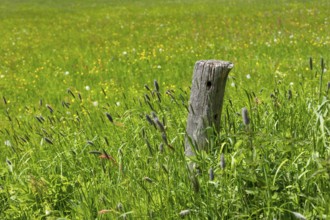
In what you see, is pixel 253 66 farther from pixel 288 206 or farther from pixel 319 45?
pixel 288 206

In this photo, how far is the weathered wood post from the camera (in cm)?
363

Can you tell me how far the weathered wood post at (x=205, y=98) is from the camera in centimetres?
363

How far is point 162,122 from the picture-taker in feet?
13.3

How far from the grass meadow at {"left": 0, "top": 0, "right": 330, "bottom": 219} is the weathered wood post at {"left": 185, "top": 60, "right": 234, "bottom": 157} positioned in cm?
11

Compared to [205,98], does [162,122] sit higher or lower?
lower

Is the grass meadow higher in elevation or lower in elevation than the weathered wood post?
lower

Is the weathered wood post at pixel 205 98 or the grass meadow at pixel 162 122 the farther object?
the weathered wood post at pixel 205 98

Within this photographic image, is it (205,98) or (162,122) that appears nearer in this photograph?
(205,98)

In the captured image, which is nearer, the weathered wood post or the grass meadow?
the grass meadow

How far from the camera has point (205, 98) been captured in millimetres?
3750

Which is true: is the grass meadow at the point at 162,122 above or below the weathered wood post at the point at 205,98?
below

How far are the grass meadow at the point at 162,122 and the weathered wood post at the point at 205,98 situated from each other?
0.11 metres

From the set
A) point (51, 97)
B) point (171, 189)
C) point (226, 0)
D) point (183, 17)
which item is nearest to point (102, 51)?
point (51, 97)

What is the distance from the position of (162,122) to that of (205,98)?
21.3 inches
